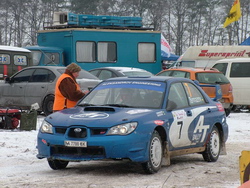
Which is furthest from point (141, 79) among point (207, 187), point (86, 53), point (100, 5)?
point (100, 5)

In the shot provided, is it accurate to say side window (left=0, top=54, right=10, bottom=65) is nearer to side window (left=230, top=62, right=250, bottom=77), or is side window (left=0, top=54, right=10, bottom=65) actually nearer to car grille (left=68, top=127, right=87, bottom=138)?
side window (left=230, top=62, right=250, bottom=77)

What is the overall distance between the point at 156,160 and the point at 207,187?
3.78 feet

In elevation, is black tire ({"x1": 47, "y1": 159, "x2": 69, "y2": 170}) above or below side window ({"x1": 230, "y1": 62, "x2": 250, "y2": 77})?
below

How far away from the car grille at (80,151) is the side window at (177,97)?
1377mm

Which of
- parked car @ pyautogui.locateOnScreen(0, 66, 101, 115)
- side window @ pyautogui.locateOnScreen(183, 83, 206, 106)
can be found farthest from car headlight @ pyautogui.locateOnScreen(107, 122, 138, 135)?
parked car @ pyautogui.locateOnScreen(0, 66, 101, 115)

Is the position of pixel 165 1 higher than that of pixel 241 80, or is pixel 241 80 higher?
pixel 165 1

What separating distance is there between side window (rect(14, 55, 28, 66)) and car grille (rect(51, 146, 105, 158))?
14547 mm

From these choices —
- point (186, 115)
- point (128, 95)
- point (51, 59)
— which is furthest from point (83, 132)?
point (51, 59)

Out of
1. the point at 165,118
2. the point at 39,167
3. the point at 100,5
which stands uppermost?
the point at 100,5

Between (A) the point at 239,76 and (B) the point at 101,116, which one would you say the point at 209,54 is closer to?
(A) the point at 239,76

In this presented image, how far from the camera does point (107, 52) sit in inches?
1092

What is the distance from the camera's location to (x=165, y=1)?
7356 centimetres

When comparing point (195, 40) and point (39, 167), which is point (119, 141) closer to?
point (39, 167)

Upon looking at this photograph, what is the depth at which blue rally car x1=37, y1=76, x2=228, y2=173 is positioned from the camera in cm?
882
